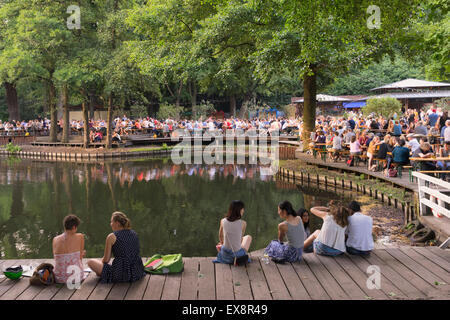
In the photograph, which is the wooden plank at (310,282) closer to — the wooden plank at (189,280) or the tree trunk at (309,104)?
the wooden plank at (189,280)

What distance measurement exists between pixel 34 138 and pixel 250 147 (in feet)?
52.2

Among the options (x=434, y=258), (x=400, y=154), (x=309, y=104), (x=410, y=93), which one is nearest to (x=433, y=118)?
Result: (x=309, y=104)

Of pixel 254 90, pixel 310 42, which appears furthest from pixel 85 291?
pixel 254 90

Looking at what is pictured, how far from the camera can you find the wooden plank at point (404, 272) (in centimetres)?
575

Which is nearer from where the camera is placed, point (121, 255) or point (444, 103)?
point (121, 255)

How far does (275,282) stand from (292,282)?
21 cm

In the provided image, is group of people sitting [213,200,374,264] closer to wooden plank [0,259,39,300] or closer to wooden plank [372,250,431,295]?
wooden plank [372,250,431,295]

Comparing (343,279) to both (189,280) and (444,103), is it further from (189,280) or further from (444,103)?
(444,103)

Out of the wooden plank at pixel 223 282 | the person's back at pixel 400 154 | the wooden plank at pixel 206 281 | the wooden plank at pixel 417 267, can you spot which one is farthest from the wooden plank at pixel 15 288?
the person's back at pixel 400 154

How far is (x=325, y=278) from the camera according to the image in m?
6.05

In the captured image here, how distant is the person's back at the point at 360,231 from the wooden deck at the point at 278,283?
186 mm

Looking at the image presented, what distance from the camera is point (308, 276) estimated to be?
612 centimetres

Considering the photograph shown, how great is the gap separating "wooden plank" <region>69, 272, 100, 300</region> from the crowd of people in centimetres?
936

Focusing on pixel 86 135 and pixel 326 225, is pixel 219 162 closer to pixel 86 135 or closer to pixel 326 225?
pixel 86 135
